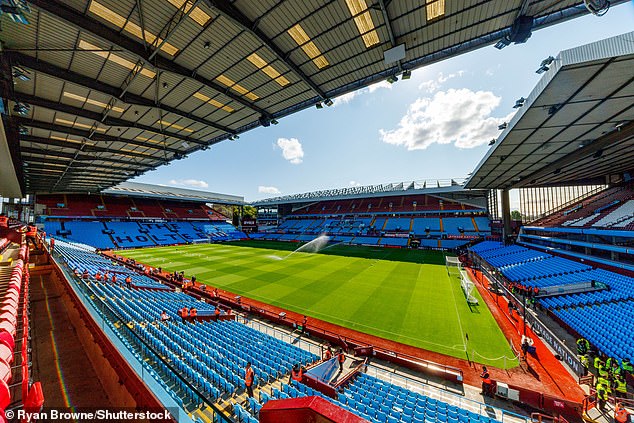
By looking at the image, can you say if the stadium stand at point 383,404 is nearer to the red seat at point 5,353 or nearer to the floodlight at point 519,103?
the red seat at point 5,353

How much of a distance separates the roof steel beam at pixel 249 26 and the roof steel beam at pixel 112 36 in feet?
10.6

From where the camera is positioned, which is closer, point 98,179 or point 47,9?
point 47,9

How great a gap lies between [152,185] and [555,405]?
67225 millimetres

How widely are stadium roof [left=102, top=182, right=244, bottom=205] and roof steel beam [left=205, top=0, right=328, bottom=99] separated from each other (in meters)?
50.0

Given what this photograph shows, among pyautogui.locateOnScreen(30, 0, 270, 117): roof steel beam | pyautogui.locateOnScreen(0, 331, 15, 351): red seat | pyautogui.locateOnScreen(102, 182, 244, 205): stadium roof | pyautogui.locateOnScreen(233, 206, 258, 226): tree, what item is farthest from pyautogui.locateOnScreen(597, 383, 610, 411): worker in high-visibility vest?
pyautogui.locateOnScreen(233, 206, 258, 226): tree

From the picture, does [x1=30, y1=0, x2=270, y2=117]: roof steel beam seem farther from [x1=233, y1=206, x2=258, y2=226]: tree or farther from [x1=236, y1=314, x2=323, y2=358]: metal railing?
[x1=233, y1=206, x2=258, y2=226]: tree

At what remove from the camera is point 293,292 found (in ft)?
60.8

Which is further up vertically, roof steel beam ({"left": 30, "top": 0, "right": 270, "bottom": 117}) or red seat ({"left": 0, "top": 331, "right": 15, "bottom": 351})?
roof steel beam ({"left": 30, "top": 0, "right": 270, "bottom": 117})

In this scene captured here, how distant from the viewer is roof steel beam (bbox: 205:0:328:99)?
6.29 metres

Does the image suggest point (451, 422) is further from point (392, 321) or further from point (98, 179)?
point (98, 179)

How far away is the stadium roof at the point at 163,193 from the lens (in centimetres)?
4624

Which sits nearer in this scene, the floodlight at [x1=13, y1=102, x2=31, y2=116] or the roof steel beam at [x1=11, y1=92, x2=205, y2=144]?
the floodlight at [x1=13, y1=102, x2=31, y2=116]

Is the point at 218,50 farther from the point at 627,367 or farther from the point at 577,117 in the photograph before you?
the point at 627,367

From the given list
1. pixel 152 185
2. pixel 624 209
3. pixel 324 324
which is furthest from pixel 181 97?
pixel 152 185
